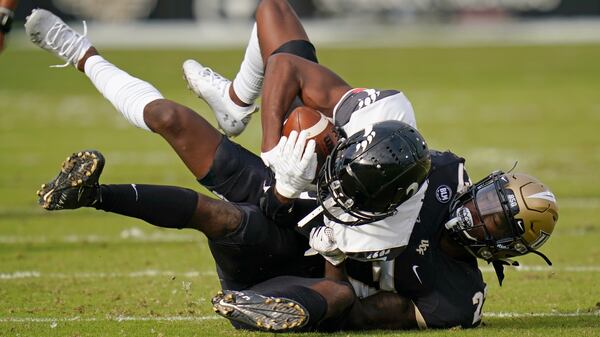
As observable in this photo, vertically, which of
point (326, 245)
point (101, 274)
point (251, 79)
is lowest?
point (101, 274)

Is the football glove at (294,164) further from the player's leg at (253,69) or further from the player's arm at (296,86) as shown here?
the player's leg at (253,69)

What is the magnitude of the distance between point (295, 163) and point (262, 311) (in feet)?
2.27

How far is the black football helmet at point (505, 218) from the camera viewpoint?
206 inches

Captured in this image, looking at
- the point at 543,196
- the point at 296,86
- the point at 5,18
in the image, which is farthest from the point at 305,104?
the point at 5,18

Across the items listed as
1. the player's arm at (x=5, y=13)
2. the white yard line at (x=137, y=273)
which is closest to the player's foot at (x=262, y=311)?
the white yard line at (x=137, y=273)

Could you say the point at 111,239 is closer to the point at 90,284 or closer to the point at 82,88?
the point at 90,284

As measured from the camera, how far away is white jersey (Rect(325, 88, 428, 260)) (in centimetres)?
507

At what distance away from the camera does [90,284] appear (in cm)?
668

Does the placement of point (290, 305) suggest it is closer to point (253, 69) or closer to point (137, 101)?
point (137, 101)

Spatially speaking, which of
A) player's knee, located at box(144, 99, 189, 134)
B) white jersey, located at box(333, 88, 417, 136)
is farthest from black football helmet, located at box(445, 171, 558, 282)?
player's knee, located at box(144, 99, 189, 134)

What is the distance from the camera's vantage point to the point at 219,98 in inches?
266

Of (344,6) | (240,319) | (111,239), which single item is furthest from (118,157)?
(344,6)

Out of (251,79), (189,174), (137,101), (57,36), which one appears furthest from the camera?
(189,174)

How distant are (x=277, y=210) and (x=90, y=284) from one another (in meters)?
1.87
